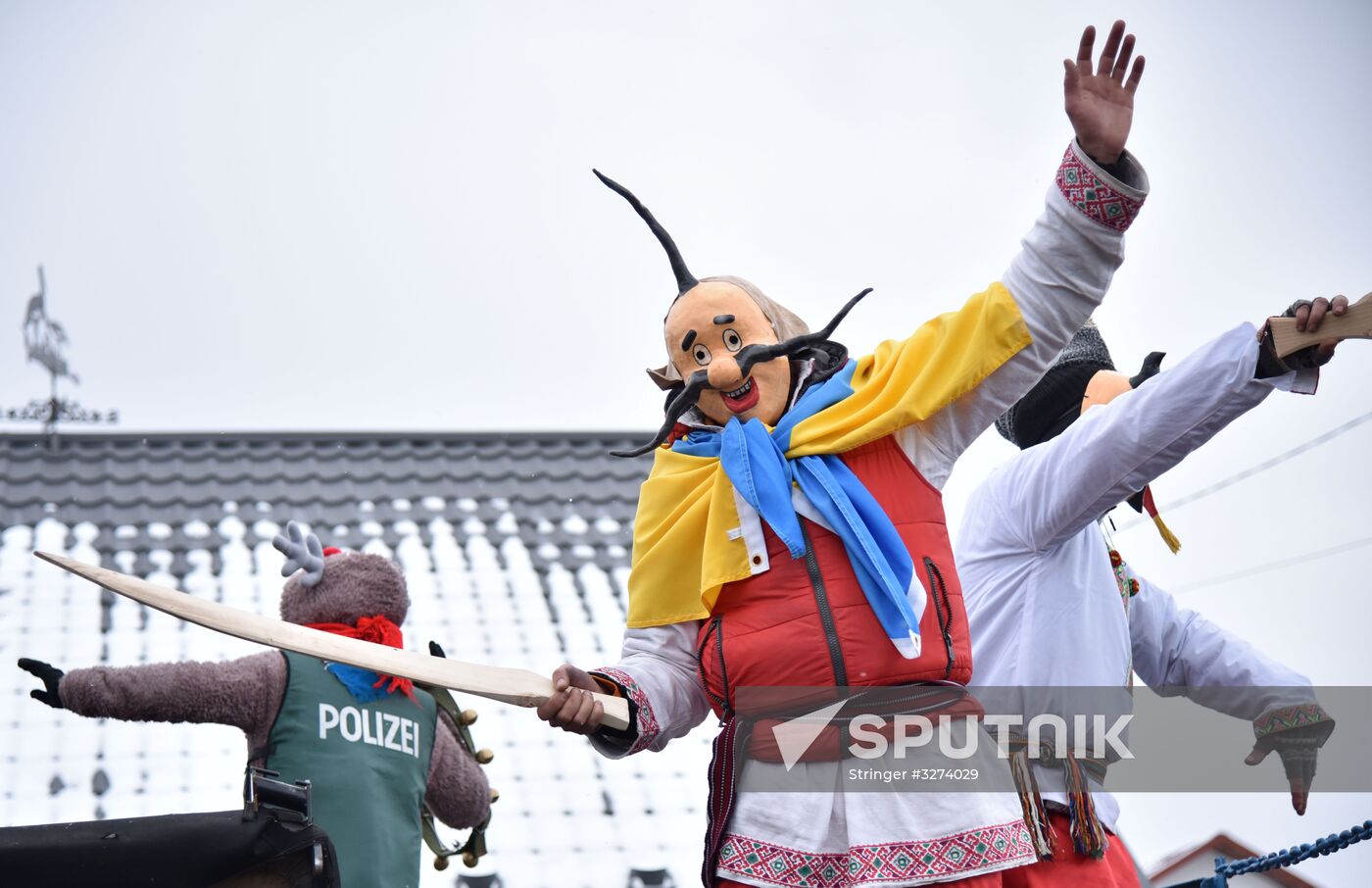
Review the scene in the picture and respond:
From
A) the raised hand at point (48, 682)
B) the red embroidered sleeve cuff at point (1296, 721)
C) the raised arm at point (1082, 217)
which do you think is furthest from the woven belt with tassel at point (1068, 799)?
the raised hand at point (48, 682)

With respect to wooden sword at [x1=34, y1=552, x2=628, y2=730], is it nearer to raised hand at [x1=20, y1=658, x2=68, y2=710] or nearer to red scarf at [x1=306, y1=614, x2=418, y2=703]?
raised hand at [x1=20, y1=658, x2=68, y2=710]

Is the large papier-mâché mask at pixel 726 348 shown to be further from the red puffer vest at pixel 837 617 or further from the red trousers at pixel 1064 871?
the red trousers at pixel 1064 871

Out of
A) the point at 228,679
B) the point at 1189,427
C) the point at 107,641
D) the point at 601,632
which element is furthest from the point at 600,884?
the point at 1189,427

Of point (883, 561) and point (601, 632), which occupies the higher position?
point (601, 632)

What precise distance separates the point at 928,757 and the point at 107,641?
10.0 feet

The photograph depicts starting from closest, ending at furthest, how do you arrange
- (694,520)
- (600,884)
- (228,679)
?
(694,520) < (228,679) < (600,884)

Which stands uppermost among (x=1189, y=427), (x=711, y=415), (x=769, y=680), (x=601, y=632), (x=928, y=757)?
(x=601, y=632)

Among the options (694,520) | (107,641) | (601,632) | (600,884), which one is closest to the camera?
(694,520)

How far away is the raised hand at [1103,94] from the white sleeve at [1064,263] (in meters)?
0.03

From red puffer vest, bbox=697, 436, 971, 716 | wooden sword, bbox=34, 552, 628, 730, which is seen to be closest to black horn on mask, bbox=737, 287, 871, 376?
red puffer vest, bbox=697, 436, 971, 716

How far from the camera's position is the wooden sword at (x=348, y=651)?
2146mm

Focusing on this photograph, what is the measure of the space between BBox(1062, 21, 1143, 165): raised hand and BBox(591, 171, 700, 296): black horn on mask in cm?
70

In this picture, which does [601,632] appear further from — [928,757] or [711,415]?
[928,757]

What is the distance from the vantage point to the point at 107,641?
4.46 m
